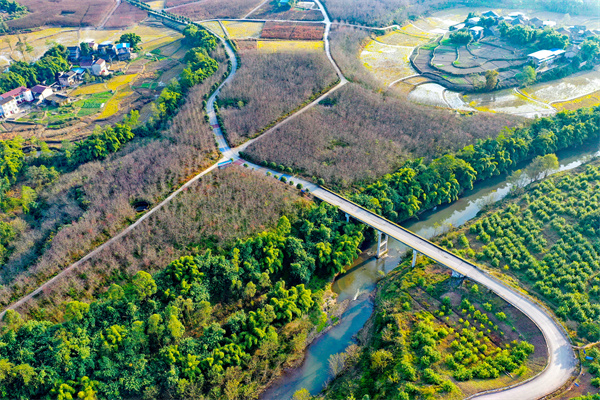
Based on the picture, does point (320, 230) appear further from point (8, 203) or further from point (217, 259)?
point (8, 203)

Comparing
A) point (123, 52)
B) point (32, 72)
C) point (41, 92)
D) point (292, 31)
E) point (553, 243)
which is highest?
point (292, 31)

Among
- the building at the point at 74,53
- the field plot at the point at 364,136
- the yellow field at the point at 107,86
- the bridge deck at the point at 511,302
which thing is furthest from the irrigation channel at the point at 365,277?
the building at the point at 74,53

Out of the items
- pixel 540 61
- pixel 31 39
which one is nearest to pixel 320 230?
pixel 540 61

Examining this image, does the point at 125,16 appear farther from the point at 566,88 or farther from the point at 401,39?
the point at 566,88

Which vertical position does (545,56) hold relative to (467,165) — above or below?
above

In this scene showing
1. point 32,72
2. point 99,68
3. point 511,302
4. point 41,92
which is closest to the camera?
point 511,302

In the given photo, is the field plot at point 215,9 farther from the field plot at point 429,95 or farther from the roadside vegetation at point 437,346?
the roadside vegetation at point 437,346

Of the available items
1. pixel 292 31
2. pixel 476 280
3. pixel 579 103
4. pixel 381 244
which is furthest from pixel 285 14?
pixel 476 280

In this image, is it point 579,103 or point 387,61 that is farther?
point 387,61
